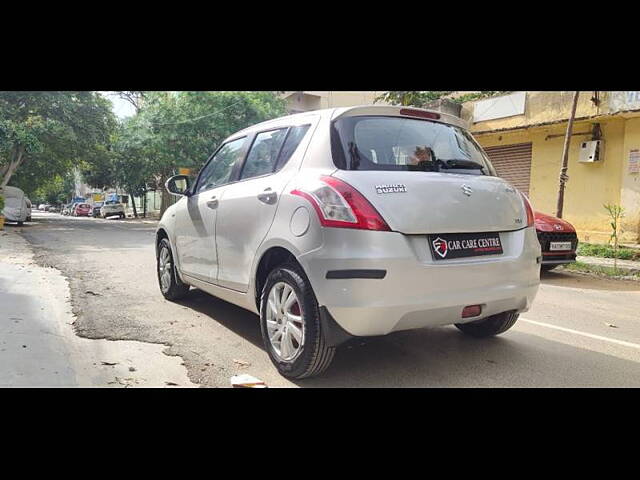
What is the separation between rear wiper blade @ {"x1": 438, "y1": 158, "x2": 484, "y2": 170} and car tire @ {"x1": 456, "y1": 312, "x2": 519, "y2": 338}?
1.14 metres

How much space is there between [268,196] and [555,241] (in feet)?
18.6

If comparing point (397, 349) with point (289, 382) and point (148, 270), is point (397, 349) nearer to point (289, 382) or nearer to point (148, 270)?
point (289, 382)

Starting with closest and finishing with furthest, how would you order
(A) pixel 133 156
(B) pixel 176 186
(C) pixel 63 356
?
→ 1. (C) pixel 63 356
2. (B) pixel 176 186
3. (A) pixel 133 156

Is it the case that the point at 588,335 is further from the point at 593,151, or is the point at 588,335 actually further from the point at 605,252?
the point at 593,151

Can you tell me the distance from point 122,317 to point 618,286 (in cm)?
683

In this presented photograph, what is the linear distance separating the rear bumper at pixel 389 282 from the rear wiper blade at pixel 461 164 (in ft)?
2.15

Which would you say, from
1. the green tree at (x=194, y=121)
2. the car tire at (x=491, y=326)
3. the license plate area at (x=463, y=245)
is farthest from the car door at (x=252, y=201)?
the green tree at (x=194, y=121)

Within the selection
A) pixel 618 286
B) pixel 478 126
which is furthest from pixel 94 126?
pixel 618 286

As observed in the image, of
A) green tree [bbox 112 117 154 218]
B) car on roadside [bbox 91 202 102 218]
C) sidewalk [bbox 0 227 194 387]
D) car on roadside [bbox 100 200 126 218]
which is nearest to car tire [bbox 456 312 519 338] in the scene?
sidewalk [bbox 0 227 194 387]

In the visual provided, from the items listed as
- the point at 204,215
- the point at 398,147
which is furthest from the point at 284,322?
the point at 204,215

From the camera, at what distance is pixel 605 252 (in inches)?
402

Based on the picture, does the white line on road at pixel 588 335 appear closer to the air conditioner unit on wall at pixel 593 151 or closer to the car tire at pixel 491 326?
the car tire at pixel 491 326

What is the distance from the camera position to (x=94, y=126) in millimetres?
21672

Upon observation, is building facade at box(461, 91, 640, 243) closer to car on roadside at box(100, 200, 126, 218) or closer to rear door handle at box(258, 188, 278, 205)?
rear door handle at box(258, 188, 278, 205)
